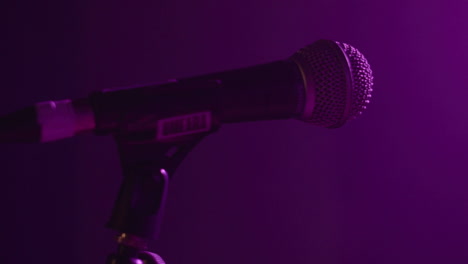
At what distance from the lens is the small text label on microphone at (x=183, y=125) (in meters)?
0.62

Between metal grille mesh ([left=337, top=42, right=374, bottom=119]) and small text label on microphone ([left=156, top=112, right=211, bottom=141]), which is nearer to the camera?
small text label on microphone ([left=156, top=112, right=211, bottom=141])

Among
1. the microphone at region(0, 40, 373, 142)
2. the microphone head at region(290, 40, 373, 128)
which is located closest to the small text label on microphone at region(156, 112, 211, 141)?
the microphone at region(0, 40, 373, 142)

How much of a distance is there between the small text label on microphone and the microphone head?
0.63 ft

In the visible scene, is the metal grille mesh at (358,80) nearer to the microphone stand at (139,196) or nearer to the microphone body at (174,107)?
the microphone body at (174,107)

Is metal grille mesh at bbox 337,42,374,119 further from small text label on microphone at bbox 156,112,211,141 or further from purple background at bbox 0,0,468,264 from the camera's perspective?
purple background at bbox 0,0,468,264

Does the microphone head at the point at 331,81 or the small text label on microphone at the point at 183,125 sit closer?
the small text label on microphone at the point at 183,125

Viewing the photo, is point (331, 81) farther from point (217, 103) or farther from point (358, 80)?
point (217, 103)

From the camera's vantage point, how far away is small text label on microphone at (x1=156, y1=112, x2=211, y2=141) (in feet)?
2.04

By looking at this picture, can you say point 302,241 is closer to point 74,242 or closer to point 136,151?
point 74,242

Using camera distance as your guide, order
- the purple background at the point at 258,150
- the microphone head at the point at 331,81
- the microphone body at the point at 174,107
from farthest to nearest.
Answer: the purple background at the point at 258,150 < the microphone head at the point at 331,81 < the microphone body at the point at 174,107

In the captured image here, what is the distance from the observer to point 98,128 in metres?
0.59

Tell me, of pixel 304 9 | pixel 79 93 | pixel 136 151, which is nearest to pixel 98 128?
pixel 136 151

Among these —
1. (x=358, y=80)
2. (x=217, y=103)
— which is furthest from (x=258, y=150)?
(x=217, y=103)

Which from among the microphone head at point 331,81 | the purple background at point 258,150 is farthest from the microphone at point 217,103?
the purple background at point 258,150
